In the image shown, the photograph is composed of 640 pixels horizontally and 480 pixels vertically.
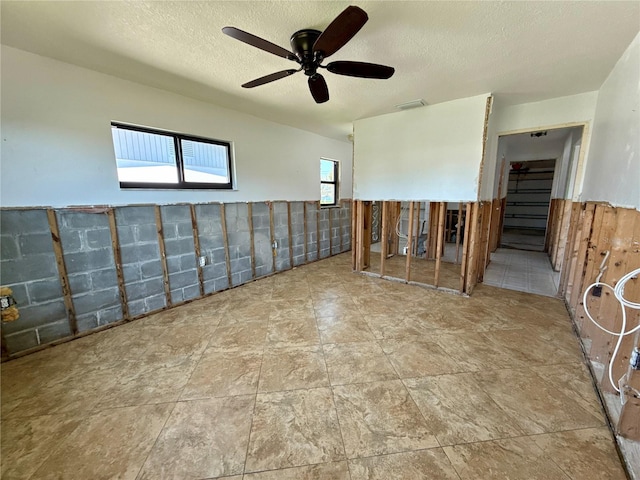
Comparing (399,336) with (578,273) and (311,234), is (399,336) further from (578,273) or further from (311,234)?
(311,234)

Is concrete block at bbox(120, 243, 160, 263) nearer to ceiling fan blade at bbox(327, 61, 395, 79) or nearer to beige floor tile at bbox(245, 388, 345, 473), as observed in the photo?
beige floor tile at bbox(245, 388, 345, 473)

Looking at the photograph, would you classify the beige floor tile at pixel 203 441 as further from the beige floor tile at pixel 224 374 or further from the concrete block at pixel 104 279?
the concrete block at pixel 104 279

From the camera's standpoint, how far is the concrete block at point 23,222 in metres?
2.21

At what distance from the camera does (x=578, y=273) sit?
2904 millimetres

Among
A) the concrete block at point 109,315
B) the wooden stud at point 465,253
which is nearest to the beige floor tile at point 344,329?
the wooden stud at point 465,253

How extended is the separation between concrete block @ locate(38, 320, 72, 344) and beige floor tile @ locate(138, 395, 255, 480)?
1.79 m

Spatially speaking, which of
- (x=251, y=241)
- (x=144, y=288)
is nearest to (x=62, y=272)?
(x=144, y=288)

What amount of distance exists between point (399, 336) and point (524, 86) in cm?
331

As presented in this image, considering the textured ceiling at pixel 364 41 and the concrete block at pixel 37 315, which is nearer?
the textured ceiling at pixel 364 41

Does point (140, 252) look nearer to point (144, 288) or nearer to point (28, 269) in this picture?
point (144, 288)

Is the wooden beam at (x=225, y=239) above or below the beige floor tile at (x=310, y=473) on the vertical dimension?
above

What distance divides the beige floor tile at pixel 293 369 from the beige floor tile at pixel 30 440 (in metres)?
1.23

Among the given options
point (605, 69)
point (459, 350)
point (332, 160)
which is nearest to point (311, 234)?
point (332, 160)

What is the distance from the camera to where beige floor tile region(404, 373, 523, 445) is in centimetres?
156
